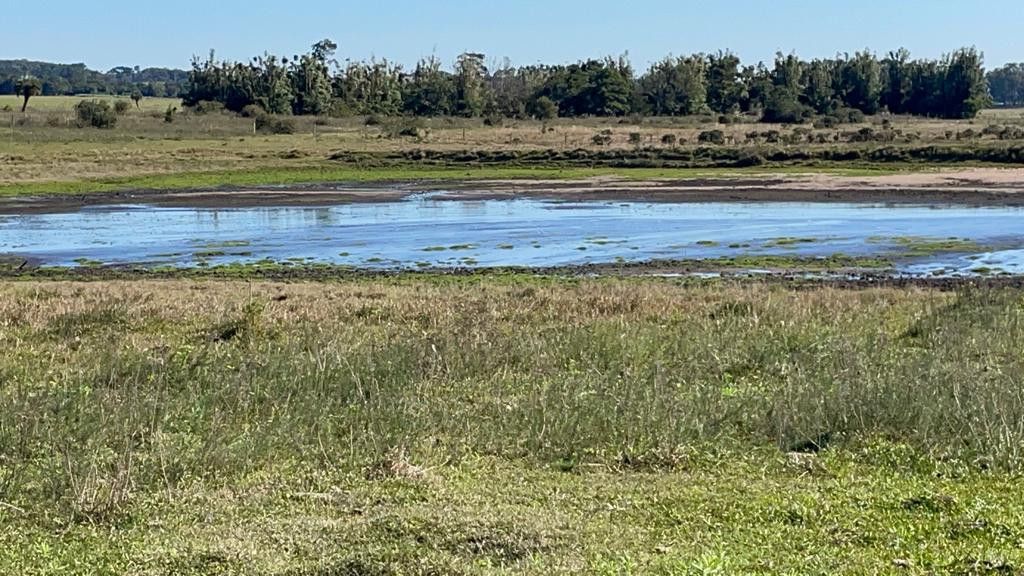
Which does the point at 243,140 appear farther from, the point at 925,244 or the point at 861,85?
the point at 861,85

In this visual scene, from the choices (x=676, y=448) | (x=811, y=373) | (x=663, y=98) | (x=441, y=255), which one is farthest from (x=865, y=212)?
(x=663, y=98)

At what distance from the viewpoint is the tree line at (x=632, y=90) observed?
4520 inches

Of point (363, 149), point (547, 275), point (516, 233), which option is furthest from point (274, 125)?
point (547, 275)

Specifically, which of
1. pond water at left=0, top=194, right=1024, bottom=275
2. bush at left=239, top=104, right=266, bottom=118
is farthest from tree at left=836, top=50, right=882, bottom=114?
pond water at left=0, top=194, right=1024, bottom=275

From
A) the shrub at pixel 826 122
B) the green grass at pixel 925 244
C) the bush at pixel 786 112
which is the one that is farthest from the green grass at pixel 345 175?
the bush at pixel 786 112

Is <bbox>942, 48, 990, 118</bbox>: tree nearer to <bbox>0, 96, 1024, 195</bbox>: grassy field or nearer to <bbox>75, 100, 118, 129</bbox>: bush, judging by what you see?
<bbox>0, 96, 1024, 195</bbox>: grassy field

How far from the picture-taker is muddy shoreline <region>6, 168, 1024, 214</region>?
50.3 metres

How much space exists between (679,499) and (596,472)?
903 millimetres

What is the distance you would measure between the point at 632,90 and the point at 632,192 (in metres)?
70.5

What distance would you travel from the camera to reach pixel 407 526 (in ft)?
24.1

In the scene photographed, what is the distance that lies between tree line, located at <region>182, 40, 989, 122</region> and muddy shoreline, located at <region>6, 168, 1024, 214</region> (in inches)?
2050

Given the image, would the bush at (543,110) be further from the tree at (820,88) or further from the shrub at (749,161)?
the shrub at (749,161)

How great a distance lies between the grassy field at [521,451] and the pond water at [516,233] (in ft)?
56.7

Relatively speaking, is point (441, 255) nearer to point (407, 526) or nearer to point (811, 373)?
point (811, 373)
